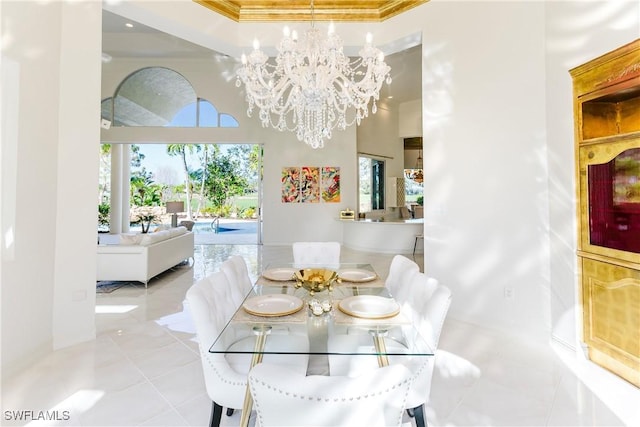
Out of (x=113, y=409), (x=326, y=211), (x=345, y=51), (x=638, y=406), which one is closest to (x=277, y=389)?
(x=113, y=409)

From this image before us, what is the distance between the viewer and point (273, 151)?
818cm

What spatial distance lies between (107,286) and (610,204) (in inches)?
232

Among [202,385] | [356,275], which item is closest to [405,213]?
[356,275]

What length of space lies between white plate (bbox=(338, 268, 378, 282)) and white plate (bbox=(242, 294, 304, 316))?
25.1 inches

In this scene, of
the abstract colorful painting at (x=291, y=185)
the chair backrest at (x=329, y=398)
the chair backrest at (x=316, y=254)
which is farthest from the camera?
the abstract colorful painting at (x=291, y=185)

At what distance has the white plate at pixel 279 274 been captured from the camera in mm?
2344

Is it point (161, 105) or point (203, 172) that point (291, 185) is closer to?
point (161, 105)

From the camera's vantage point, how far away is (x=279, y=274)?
244cm

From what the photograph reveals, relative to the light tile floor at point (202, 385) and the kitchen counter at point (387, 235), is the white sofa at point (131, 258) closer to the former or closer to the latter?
the light tile floor at point (202, 385)

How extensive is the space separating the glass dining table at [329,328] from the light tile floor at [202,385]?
26.2 inches

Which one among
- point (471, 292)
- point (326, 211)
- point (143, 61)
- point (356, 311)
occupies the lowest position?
point (471, 292)

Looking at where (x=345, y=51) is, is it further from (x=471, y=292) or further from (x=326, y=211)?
(x=326, y=211)

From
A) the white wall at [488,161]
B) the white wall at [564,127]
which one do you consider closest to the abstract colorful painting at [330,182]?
the white wall at [488,161]

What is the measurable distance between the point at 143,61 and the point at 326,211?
6.25 metres
